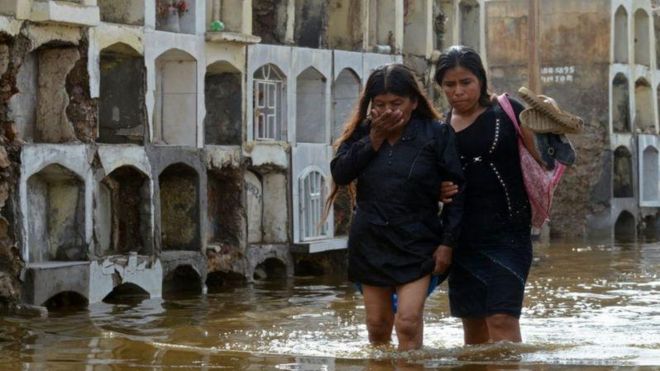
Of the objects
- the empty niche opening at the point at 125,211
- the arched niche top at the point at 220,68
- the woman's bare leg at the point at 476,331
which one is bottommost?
the woman's bare leg at the point at 476,331

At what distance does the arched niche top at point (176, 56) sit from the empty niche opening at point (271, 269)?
141 inches

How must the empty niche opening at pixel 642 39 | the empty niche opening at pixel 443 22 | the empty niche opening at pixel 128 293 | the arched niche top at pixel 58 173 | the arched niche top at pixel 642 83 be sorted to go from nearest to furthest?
the arched niche top at pixel 58 173 < the empty niche opening at pixel 128 293 < the empty niche opening at pixel 443 22 < the arched niche top at pixel 642 83 < the empty niche opening at pixel 642 39

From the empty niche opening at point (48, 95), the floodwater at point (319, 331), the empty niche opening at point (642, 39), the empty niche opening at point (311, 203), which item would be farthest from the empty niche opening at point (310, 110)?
the empty niche opening at point (642, 39)

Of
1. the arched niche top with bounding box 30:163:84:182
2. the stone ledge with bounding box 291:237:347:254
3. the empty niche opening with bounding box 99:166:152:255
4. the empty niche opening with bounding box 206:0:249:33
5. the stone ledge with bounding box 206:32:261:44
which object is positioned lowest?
the stone ledge with bounding box 291:237:347:254

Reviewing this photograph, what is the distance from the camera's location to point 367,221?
9.25 meters

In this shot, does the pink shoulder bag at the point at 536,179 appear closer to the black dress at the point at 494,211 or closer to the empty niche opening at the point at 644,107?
the black dress at the point at 494,211

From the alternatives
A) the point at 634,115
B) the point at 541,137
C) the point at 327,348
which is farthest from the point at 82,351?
the point at 634,115

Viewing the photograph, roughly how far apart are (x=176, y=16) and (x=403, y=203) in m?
13.5

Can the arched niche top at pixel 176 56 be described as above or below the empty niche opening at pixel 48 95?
above

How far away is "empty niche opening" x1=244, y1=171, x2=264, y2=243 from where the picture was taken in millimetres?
24047

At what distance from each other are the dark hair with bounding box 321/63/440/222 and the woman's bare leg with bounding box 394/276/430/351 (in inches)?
39.0

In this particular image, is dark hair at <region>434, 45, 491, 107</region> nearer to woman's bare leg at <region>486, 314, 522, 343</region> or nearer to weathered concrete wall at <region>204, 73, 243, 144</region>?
woman's bare leg at <region>486, 314, 522, 343</region>

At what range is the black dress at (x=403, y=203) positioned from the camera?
910 cm

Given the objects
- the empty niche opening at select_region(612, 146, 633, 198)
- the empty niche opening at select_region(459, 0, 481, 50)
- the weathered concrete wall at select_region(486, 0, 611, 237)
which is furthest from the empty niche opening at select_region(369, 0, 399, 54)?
the empty niche opening at select_region(612, 146, 633, 198)
